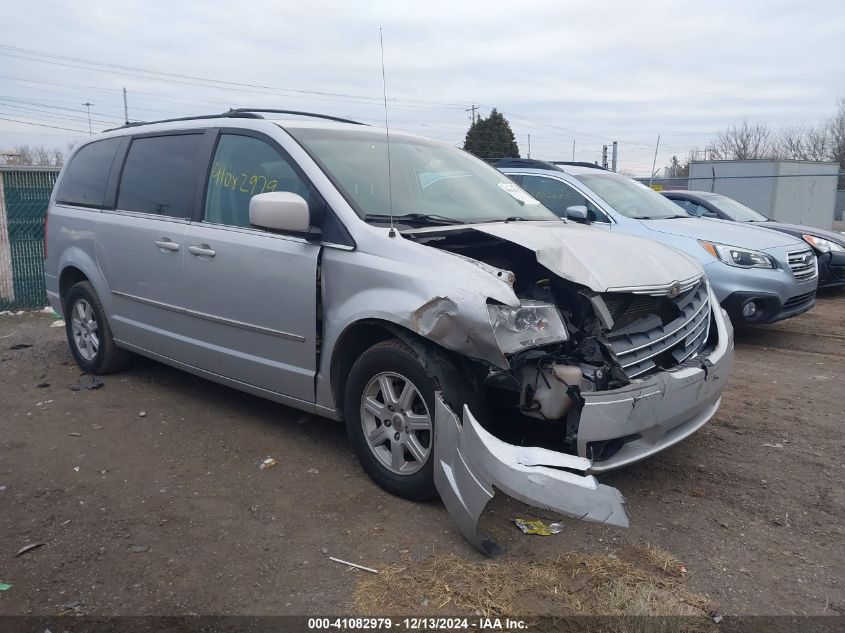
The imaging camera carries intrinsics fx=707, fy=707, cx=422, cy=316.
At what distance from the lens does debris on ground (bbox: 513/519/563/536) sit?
3.32 meters

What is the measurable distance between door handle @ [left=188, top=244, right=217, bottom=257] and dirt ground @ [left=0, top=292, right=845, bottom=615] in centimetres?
117

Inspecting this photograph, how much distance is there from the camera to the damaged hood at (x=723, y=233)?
285 inches

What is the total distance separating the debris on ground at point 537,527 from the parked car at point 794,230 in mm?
7167

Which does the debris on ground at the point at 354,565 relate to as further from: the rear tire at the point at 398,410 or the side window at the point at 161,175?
the side window at the point at 161,175

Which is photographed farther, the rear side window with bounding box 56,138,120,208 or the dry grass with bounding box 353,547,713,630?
the rear side window with bounding box 56,138,120,208

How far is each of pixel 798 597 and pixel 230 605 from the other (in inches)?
88.3

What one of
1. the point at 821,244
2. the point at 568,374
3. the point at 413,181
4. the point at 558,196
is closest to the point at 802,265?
the point at 558,196

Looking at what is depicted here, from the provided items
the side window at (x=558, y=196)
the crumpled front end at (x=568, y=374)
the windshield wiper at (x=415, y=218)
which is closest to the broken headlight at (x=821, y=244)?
the side window at (x=558, y=196)

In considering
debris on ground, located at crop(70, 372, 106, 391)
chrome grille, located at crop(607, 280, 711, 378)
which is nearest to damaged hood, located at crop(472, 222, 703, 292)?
chrome grille, located at crop(607, 280, 711, 378)

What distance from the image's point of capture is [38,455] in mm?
4305

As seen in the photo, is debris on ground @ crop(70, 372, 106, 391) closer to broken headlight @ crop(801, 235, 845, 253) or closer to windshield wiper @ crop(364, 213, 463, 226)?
windshield wiper @ crop(364, 213, 463, 226)

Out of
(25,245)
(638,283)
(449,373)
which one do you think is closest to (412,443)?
(449,373)

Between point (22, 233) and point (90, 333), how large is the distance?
456 cm

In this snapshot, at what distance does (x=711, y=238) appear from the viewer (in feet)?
23.8
